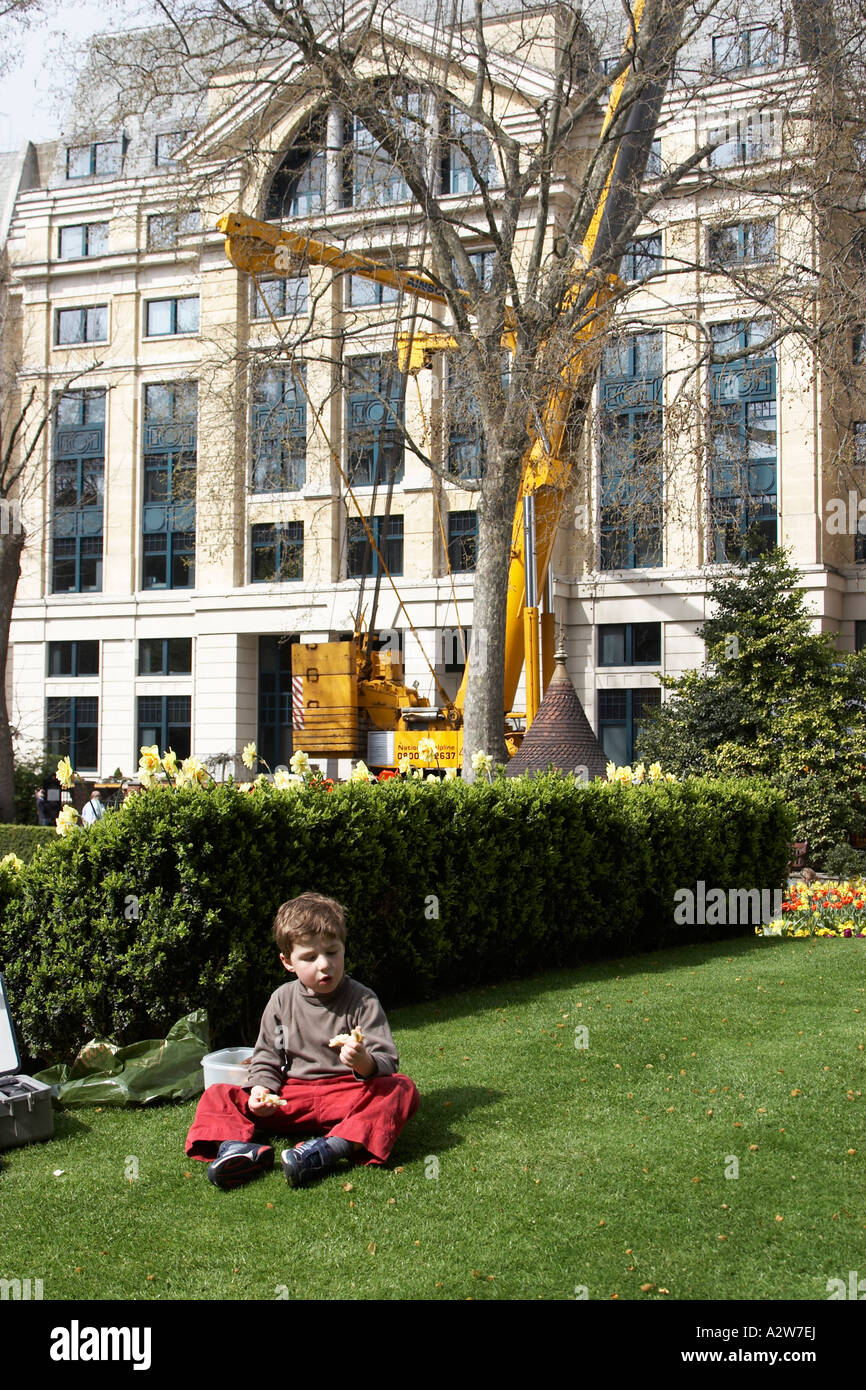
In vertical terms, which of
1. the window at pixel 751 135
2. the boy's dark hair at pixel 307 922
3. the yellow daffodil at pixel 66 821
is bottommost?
the boy's dark hair at pixel 307 922

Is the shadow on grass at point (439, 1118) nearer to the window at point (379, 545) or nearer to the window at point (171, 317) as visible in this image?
the window at point (379, 545)

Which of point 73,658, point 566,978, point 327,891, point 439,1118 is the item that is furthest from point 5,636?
point 439,1118

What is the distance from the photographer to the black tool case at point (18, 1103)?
18.8ft

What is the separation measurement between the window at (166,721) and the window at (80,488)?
4.37m

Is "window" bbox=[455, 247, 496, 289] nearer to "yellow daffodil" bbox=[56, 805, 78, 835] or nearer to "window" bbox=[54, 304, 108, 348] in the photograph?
"yellow daffodil" bbox=[56, 805, 78, 835]

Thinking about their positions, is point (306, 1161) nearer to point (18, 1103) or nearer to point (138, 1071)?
point (18, 1103)

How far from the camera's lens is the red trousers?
5.18m

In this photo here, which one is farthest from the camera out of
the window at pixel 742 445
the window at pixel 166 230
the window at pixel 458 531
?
the window at pixel 458 531

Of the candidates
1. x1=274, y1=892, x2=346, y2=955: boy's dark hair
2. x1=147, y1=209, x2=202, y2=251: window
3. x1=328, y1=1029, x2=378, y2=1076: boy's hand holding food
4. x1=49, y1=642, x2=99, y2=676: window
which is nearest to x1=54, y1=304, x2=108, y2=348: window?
x1=49, y1=642, x2=99, y2=676: window

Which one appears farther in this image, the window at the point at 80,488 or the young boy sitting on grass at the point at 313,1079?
the window at the point at 80,488

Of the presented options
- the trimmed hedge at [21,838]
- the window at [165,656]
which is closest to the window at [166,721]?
the window at [165,656]

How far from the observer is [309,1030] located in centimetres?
541

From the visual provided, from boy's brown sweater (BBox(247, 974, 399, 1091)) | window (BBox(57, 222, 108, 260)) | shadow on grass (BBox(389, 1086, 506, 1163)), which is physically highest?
window (BBox(57, 222, 108, 260))

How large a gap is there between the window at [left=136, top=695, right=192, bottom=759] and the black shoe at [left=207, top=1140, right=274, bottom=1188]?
33.9m
